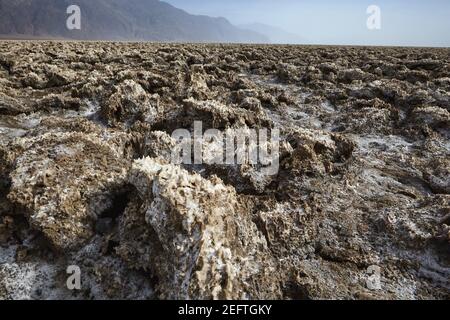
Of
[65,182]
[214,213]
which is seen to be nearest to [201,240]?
[214,213]

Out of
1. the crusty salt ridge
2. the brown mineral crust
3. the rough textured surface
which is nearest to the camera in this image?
the crusty salt ridge

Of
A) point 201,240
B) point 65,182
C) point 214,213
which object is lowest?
point 201,240

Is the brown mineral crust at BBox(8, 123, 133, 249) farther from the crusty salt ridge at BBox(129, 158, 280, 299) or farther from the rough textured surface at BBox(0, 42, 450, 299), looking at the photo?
the crusty salt ridge at BBox(129, 158, 280, 299)

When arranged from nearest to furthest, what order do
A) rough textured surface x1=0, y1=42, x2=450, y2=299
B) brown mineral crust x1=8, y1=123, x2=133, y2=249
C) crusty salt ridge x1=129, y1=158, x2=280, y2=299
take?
crusty salt ridge x1=129, y1=158, x2=280, y2=299 → rough textured surface x1=0, y1=42, x2=450, y2=299 → brown mineral crust x1=8, y1=123, x2=133, y2=249

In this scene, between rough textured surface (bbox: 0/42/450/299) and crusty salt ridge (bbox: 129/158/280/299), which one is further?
rough textured surface (bbox: 0/42/450/299)

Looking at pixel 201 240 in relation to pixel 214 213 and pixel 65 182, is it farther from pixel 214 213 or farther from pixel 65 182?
pixel 65 182

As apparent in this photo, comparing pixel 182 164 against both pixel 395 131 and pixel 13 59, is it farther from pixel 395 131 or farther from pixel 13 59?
pixel 13 59

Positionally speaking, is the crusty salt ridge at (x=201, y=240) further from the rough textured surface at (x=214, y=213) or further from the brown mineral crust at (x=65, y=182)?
the brown mineral crust at (x=65, y=182)

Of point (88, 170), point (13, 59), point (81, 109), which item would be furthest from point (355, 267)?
point (13, 59)

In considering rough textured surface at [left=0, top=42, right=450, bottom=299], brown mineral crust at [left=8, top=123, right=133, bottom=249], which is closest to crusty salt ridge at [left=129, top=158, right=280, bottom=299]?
rough textured surface at [left=0, top=42, right=450, bottom=299]

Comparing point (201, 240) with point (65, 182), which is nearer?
point (201, 240)

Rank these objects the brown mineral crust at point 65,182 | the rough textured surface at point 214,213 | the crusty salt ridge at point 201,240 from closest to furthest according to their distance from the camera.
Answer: the crusty salt ridge at point 201,240 < the rough textured surface at point 214,213 < the brown mineral crust at point 65,182

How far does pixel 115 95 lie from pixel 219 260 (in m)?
6.34

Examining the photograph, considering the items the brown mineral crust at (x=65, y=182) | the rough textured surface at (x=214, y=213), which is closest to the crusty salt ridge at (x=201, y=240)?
the rough textured surface at (x=214, y=213)
